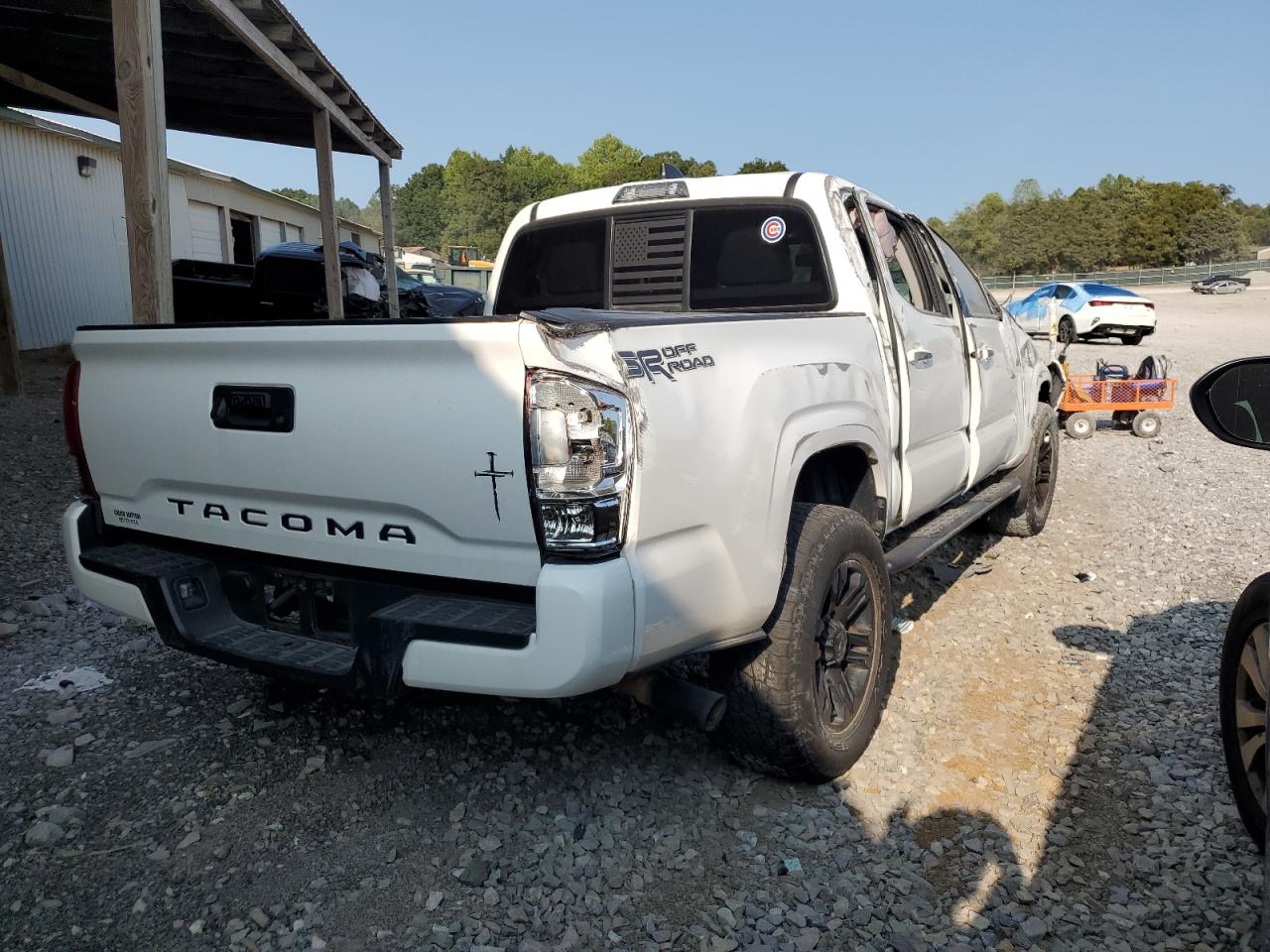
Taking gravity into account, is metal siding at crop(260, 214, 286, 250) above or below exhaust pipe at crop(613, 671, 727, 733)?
above

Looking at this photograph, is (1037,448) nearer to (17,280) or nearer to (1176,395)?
(1176,395)

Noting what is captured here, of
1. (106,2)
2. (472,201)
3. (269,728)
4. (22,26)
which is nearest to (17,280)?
(22,26)

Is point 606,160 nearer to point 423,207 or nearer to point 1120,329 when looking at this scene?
point 423,207

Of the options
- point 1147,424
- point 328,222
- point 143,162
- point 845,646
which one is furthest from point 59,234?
point 1147,424

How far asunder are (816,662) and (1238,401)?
1372 mm

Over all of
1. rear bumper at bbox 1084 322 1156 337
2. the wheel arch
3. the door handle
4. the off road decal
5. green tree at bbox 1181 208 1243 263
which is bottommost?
the wheel arch

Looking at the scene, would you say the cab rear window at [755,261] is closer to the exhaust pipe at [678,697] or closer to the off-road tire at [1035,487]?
the exhaust pipe at [678,697]

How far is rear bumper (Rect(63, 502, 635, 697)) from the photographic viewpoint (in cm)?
217

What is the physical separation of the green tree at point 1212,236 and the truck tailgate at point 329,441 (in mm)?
83590

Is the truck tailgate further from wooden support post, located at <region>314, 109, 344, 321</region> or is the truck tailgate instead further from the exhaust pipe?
wooden support post, located at <region>314, 109, 344, 321</region>

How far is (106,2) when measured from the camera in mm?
6762

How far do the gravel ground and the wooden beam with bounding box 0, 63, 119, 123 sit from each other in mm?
6828

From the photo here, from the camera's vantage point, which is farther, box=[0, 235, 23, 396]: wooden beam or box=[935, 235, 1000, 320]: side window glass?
box=[0, 235, 23, 396]: wooden beam

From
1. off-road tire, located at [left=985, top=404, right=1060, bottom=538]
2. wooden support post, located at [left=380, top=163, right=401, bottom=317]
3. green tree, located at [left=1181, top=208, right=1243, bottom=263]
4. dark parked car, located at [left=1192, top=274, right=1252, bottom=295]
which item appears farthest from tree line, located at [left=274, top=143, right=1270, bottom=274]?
off-road tire, located at [left=985, top=404, right=1060, bottom=538]
